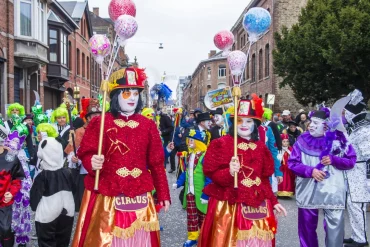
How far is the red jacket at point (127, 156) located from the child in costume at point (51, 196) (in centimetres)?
121

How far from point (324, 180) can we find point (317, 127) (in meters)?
0.62

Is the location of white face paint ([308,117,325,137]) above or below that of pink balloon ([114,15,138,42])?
below

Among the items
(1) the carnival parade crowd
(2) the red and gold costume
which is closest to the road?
(1) the carnival parade crowd

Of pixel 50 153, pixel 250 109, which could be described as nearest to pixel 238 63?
pixel 250 109

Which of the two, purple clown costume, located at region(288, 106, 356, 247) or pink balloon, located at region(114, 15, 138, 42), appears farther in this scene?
purple clown costume, located at region(288, 106, 356, 247)

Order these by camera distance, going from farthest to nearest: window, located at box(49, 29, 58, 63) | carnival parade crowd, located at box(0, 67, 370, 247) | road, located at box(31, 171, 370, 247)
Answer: window, located at box(49, 29, 58, 63) < road, located at box(31, 171, 370, 247) < carnival parade crowd, located at box(0, 67, 370, 247)

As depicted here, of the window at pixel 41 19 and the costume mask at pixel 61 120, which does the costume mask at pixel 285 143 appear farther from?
the window at pixel 41 19

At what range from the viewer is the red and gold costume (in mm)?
4234

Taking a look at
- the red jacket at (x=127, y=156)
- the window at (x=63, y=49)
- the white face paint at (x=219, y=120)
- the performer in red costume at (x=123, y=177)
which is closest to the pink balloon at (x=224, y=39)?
the white face paint at (x=219, y=120)

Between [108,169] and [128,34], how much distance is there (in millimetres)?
1402

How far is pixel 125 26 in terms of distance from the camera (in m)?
4.36

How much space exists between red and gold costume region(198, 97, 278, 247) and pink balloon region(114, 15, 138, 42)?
1.42 m

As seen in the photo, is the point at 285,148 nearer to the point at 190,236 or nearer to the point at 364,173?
the point at 364,173

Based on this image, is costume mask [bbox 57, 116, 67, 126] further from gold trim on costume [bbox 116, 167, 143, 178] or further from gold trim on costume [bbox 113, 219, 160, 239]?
gold trim on costume [bbox 113, 219, 160, 239]
